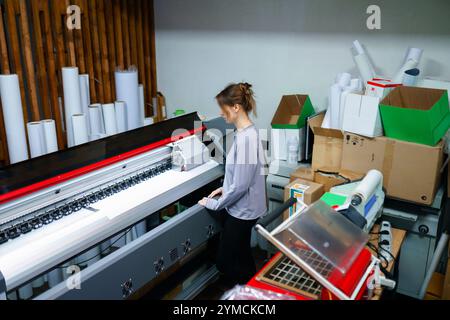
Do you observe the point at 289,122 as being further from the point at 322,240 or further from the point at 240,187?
→ the point at 322,240

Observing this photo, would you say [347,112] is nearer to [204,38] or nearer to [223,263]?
[223,263]

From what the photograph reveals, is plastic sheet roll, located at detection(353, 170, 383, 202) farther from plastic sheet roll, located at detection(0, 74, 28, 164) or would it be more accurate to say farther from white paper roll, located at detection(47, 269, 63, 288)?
plastic sheet roll, located at detection(0, 74, 28, 164)

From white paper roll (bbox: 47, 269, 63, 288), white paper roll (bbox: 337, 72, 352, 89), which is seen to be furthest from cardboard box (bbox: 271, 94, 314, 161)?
white paper roll (bbox: 47, 269, 63, 288)

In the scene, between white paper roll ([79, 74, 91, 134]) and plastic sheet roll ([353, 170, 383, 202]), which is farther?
white paper roll ([79, 74, 91, 134])

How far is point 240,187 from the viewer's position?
2180 millimetres

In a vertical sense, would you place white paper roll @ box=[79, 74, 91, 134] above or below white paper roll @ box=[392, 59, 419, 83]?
below

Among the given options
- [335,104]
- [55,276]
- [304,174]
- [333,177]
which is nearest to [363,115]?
[335,104]

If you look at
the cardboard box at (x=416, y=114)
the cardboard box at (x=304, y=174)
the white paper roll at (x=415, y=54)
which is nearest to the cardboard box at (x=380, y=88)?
the cardboard box at (x=416, y=114)

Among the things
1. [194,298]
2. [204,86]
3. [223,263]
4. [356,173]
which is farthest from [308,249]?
[204,86]

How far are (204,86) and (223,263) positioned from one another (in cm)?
194

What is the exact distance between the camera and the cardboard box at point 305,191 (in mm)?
2490

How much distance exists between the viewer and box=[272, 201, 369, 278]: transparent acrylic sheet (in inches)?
59.1

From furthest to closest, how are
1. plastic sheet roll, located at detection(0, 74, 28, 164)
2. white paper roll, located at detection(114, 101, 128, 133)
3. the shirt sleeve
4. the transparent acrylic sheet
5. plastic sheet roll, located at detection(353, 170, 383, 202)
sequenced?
white paper roll, located at detection(114, 101, 128, 133)
plastic sheet roll, located at detection(0, 74, 28, 164)
the shirt sleeve
plastic sheet roll, located at detection(353, 170, 383, 202)
the transparent acrylic sheet

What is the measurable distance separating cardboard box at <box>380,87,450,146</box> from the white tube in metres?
1.96
